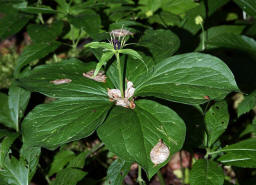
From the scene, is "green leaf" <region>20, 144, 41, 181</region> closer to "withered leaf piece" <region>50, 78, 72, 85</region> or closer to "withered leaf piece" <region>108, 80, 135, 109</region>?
"withered leaf piece" <region>50, 78, 72, 85</region>

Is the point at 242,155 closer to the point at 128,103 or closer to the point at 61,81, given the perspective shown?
the point at 128,103

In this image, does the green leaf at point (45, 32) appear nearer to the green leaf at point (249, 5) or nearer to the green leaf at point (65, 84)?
the green leaf at point (65, 84)

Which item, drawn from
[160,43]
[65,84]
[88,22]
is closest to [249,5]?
[160,43]

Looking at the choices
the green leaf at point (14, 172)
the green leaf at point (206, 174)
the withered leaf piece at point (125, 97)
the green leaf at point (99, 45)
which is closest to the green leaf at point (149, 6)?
the withered leaf piece at point (125, 97)

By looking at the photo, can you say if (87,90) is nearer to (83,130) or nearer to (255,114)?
(83,130)

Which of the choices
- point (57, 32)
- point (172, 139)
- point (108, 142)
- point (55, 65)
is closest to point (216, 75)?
point (172, 139)
